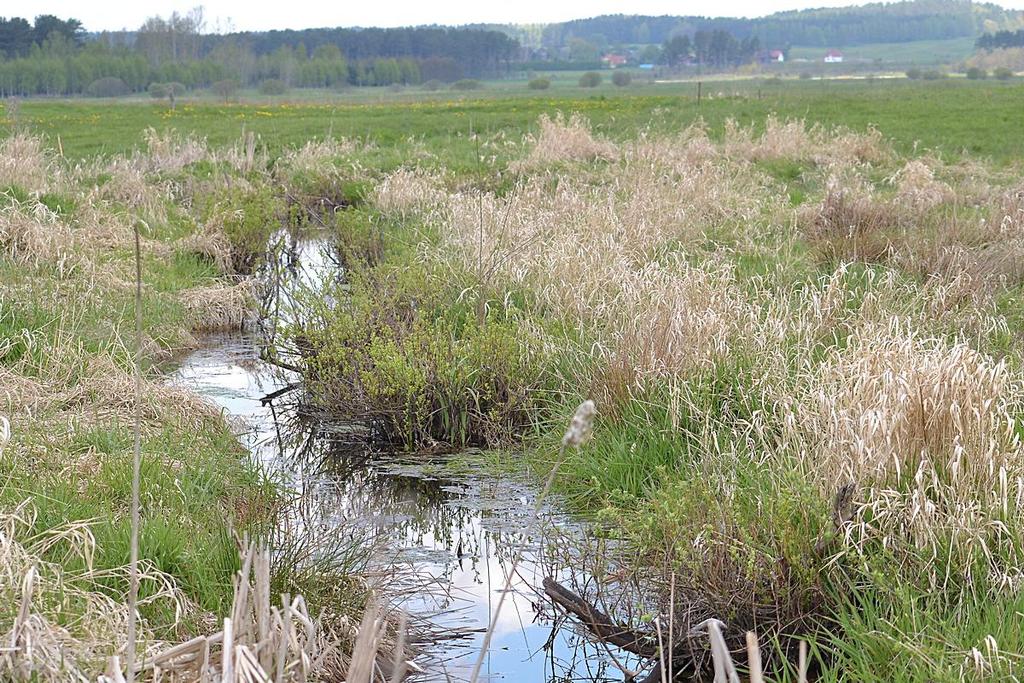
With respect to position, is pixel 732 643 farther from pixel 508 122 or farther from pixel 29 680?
pixel 508 122

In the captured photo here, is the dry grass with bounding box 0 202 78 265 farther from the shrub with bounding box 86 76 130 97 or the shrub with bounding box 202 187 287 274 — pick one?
the shrub with bounding box 86 76 130 97

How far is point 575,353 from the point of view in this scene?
6.90 meters

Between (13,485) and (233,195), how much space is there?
349 inches

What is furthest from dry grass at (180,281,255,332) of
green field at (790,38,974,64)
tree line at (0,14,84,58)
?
green field at (790,38,974,64)

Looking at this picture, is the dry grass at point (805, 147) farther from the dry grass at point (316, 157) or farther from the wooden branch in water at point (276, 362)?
the wooden branch in water at point (276, 362)

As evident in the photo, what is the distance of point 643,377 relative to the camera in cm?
607

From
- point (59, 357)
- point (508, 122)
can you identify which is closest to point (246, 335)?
point (59, 357)

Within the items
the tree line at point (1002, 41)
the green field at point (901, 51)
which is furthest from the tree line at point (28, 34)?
the green field at point (901, 51)

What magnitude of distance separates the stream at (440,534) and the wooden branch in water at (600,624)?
0.18 feet

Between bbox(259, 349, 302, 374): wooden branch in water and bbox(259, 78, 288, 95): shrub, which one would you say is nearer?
bbox(259, 349, 302, 374): wooden branch in water

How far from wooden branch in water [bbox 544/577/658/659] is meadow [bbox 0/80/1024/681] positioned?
11cm

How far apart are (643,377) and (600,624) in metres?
1.94

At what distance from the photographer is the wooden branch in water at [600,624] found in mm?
4332

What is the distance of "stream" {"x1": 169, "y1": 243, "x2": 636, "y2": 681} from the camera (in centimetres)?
438
